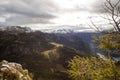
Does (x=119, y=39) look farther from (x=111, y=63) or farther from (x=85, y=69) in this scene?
(x=85, y=69)

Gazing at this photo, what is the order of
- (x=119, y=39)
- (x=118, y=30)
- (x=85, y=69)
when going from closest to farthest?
(x=118, y=30), (x=119, y=39), (x=85, y=69)

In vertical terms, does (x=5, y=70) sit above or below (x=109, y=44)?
below

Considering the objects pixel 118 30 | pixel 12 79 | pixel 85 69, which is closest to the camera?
pixel 118 30

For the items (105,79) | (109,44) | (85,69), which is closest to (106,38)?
(109,44)

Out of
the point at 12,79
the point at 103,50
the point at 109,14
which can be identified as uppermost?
the point at 109,14

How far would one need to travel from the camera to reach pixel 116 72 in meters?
22.8

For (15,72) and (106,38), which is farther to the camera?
(15,72)

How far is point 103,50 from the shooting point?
76.0 ft

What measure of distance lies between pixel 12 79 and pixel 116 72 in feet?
41.1

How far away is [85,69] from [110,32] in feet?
33.4

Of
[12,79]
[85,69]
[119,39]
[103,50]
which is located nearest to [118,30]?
[119,39]

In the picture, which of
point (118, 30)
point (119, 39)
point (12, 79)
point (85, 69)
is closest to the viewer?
point (118, 30)

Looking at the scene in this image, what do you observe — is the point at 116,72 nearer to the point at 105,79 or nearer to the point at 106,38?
the point at 105,79

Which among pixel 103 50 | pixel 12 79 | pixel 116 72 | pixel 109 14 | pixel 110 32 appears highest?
pixel 109 14
